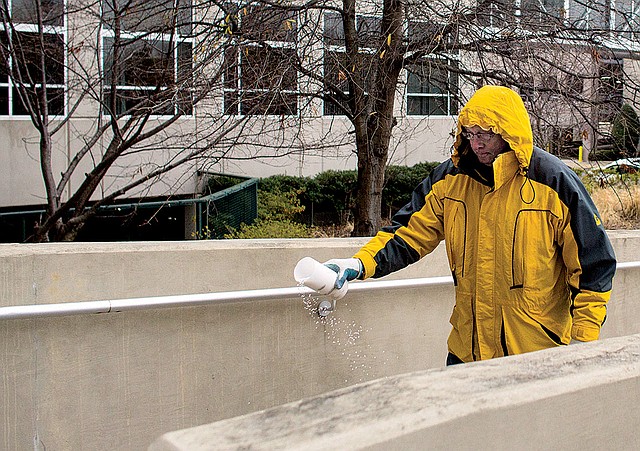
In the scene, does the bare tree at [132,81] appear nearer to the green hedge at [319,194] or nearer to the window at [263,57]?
the window at [263,57]

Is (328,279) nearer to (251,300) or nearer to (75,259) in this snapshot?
(251,300)

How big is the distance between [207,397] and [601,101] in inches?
185

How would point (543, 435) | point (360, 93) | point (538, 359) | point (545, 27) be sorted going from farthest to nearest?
point (360, 93)
point (545, 27)
point (538, 359)
point (543, 435)

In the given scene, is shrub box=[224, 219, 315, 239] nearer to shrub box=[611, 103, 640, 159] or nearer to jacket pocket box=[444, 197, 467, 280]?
shrub box=[611, 103, 640, 159]

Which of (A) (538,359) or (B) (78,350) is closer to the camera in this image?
(A) (538,359)

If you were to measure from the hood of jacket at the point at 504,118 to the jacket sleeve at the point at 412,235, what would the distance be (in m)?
0.34

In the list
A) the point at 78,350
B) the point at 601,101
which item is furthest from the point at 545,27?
the point at 78,350

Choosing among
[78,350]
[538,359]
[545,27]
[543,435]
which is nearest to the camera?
[543,435]

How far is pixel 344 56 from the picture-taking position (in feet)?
23.0

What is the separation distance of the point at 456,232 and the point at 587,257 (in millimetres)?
515

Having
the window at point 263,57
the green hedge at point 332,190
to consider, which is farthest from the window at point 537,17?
the green hedge at point 332,190

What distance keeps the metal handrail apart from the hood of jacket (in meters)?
1.12

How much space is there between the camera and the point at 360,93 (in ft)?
22.9

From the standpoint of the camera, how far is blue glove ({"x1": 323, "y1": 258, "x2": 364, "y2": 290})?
3.22m
